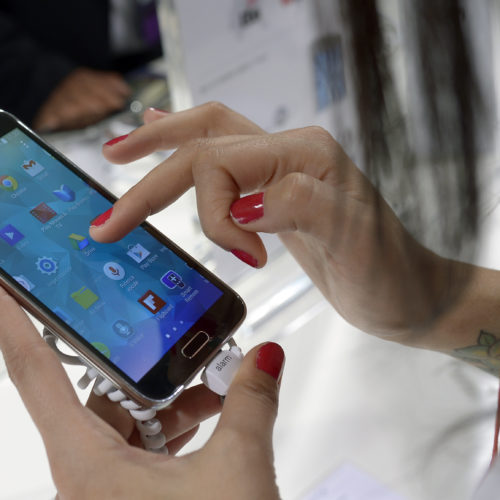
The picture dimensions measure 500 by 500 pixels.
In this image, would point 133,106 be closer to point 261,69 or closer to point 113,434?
point 261,69

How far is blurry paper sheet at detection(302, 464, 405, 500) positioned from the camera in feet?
1.68

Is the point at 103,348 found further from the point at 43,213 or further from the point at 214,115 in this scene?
the point at 214,115

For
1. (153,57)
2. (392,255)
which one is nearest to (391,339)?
(392,255)

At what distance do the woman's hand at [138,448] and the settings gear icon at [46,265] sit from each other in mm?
68

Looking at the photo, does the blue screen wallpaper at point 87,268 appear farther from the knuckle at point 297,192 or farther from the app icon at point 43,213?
the knuckle at point 297,192

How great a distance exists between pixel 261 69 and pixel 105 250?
0.95 ft

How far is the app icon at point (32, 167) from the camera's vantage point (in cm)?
50

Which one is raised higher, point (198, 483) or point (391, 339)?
point (198, 483)

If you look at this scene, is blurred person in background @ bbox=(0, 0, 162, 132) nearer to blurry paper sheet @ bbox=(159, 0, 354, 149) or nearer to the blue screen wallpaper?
blurry paper sheet @ bbox=(159, 0, 354, 149)

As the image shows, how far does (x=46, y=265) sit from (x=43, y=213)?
46 millimetres

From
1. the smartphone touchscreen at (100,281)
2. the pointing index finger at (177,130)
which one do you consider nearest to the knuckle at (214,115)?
the pointing index finger at (177,130)

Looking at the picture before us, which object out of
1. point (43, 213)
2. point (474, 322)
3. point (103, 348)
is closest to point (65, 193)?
point (43, 213)

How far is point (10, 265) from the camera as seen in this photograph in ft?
1.50

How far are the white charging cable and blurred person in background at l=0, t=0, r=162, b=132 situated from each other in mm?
662
